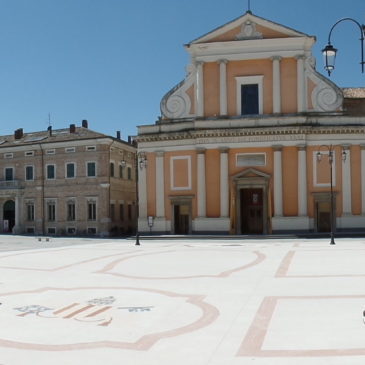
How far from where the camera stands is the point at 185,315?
36.7 ft

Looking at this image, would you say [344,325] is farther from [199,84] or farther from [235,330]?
[199,84]

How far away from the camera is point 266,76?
154ft

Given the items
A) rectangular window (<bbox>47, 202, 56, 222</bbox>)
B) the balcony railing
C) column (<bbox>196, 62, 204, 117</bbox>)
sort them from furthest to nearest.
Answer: the balcony railing, rectangular window (<bbox>47, 202, 56, 222</bbox>), column (<bbox>196, 62, 204, 117</bbox>)

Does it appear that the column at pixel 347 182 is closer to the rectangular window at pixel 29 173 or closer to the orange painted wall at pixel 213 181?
the orange painted wall at pixel 213 181

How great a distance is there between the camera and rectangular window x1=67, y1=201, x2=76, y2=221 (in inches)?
2143

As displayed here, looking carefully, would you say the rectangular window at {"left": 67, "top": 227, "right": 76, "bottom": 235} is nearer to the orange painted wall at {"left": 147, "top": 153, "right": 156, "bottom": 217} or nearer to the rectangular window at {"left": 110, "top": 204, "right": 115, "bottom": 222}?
Answer: the rectangular window at {"left": 110, "top": 204, "right": 115, "bottom": 222}

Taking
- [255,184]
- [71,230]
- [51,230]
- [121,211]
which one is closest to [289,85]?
[255,184]

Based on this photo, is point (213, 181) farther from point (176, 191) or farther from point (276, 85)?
point (276, 85)

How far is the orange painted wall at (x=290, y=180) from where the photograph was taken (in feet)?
150

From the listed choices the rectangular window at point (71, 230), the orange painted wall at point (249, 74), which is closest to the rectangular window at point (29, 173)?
the rectangular window at point (71, 230)

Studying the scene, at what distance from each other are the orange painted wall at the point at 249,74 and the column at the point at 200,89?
2.30 meters

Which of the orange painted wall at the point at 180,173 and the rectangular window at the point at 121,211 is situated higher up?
the orange painted wall at the point at 180,173

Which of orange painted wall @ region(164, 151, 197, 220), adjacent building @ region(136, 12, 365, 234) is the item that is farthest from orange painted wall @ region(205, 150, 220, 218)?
orange painted wall @ region(164, 151, 197, 220)

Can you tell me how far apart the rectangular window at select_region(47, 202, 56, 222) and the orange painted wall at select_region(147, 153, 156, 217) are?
12.1 m
